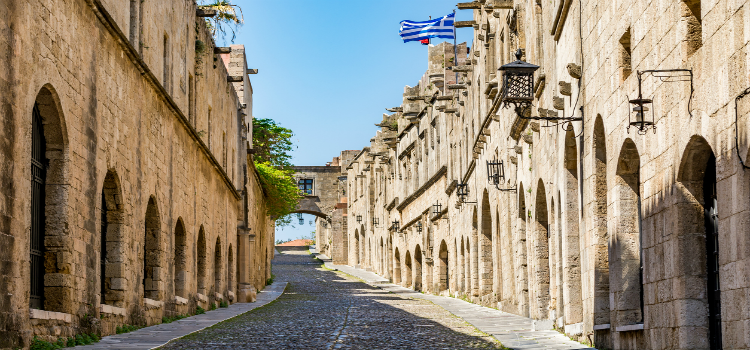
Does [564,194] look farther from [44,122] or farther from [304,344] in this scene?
[44,122]

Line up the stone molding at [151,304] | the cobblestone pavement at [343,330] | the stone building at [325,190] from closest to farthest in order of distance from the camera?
the cobblestone pavement at [343,330]
the stone molding at [151,304]
the stone building at [325,190]

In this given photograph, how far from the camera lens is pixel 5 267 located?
935 cm

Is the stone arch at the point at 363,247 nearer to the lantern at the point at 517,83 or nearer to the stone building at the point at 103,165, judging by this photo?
the stone building at the point at 103,165

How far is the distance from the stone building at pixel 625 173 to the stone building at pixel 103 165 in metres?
6.14

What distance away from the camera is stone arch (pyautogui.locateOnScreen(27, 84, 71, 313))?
1137cm

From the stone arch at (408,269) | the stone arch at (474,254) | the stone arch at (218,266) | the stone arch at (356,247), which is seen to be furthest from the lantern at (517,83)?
the stone arch at (356,247)

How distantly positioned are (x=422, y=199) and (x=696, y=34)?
33057 millimetres

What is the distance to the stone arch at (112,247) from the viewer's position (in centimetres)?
1452

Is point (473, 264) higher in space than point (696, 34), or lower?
lower

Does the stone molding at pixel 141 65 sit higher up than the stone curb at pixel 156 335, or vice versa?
the stone molding at pixel 141 65

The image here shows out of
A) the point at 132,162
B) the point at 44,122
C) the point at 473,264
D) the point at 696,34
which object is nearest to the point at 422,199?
the point at 473,264

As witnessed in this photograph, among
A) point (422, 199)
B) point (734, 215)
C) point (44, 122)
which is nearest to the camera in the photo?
point (734, 215)

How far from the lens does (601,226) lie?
11789 mm

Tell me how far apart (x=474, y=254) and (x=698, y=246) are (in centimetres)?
1975
